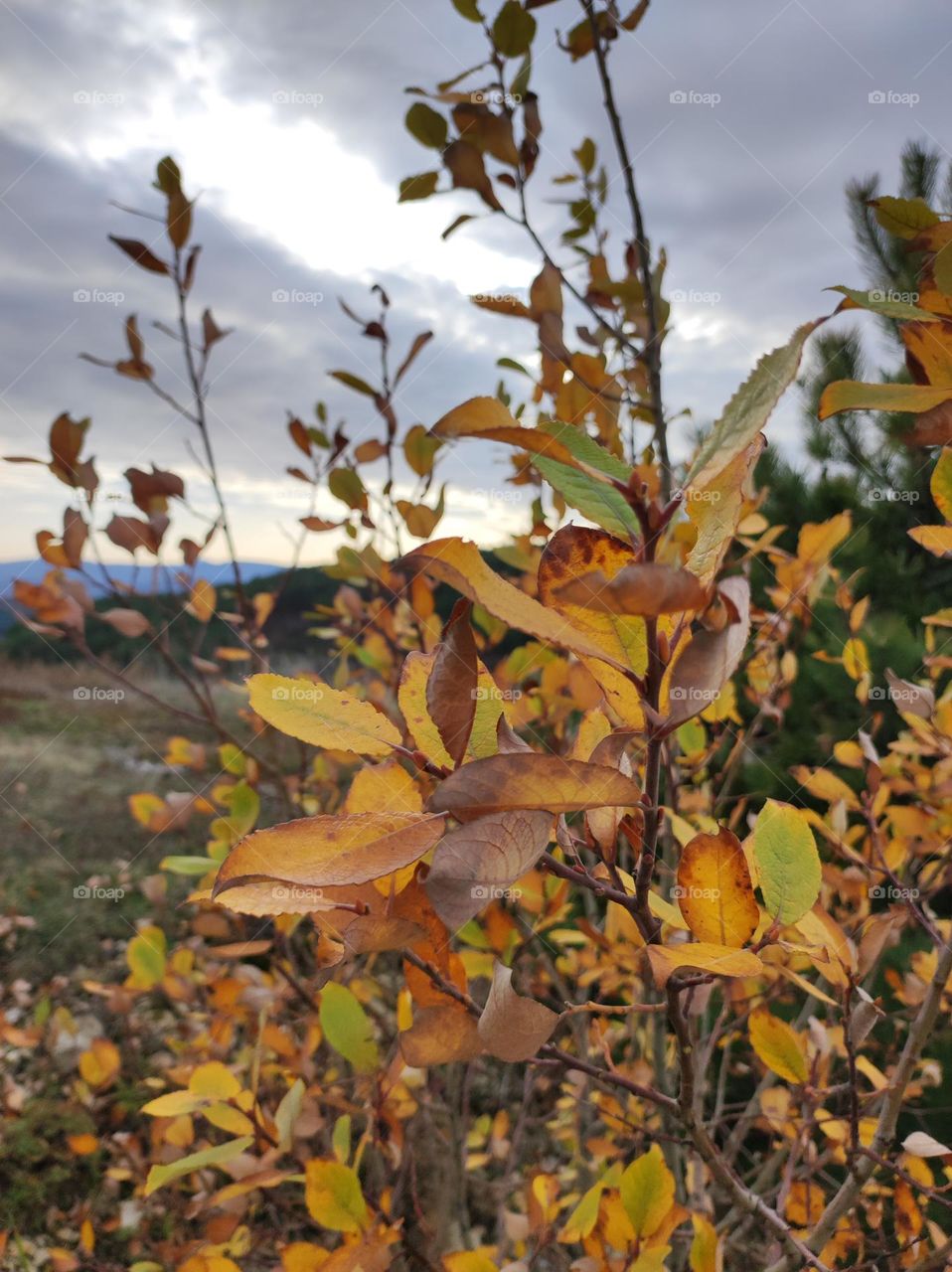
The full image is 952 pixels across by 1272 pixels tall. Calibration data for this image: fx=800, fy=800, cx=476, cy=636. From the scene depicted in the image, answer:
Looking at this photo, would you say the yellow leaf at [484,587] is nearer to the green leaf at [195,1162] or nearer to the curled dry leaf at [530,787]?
the curled dry leaf at [530,787]

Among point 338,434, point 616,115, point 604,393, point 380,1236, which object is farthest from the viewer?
point 338,434

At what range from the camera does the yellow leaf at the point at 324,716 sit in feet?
1.18

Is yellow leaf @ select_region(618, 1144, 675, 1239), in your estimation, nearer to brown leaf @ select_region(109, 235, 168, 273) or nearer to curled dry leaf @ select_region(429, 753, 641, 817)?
curled dry leaf @ select_region(429, 753, 641, 817)

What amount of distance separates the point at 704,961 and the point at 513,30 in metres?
1.08

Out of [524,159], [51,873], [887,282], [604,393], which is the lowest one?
[51,873]

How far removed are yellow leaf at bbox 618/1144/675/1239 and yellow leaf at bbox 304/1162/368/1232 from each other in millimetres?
216

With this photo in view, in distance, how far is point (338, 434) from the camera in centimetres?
156

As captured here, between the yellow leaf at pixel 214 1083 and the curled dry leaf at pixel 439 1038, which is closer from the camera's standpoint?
the curled dry leaf at pixel 439 1038

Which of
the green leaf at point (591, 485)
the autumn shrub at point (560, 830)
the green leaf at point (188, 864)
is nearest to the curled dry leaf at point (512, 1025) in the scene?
the autumn shrub at point (560, 830)

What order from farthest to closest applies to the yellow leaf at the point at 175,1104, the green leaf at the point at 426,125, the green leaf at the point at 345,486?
1. the green leaf at the point at 345,486
2. the green leaf at the point at 426,125
3. the yellow leaf at the point at 175,1104

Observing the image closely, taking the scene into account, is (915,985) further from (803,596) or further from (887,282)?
(887,282)

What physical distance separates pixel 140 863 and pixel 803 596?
12.0 ft

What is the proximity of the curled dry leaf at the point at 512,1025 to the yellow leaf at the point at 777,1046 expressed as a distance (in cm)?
29

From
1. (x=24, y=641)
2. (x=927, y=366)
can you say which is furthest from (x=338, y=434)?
(x=24, y=641)
